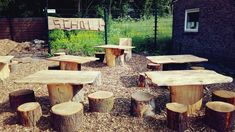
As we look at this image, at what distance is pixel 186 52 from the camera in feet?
34.4

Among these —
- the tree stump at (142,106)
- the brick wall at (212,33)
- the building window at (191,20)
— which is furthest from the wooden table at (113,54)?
the tree stump at (142,106)

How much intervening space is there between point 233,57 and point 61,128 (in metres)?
6.23

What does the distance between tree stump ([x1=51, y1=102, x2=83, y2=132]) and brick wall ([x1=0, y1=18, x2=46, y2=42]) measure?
1239cm

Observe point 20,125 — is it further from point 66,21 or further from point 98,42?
point 98,42

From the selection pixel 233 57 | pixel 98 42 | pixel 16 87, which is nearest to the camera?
pixel 16 87

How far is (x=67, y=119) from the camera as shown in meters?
3.61

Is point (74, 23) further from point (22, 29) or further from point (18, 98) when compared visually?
point (22, 29)

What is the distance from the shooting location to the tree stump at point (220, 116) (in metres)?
3.64

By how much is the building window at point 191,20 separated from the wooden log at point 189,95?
240 inches

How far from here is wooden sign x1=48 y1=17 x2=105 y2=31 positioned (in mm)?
9438

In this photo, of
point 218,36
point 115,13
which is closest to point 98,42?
point 218,36

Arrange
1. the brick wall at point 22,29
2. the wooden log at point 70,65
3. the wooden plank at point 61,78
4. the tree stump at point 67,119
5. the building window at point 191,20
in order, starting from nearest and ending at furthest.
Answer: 1. the tree stump at point 67,119
2. the wooden plank at point 61,78
3. the wooden log at point 70,65
4. the building window at point 191,20
5. the brick wall at point 22,29

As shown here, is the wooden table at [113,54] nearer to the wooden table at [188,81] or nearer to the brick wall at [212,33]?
the brick wall at [212,33]

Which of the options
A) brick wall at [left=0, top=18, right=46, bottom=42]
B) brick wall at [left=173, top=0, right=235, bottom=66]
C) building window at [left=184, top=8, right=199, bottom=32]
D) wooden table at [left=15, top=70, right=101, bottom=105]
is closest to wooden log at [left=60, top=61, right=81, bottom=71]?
wooden table at [left=15, top=70, right=101, bottom=105]
